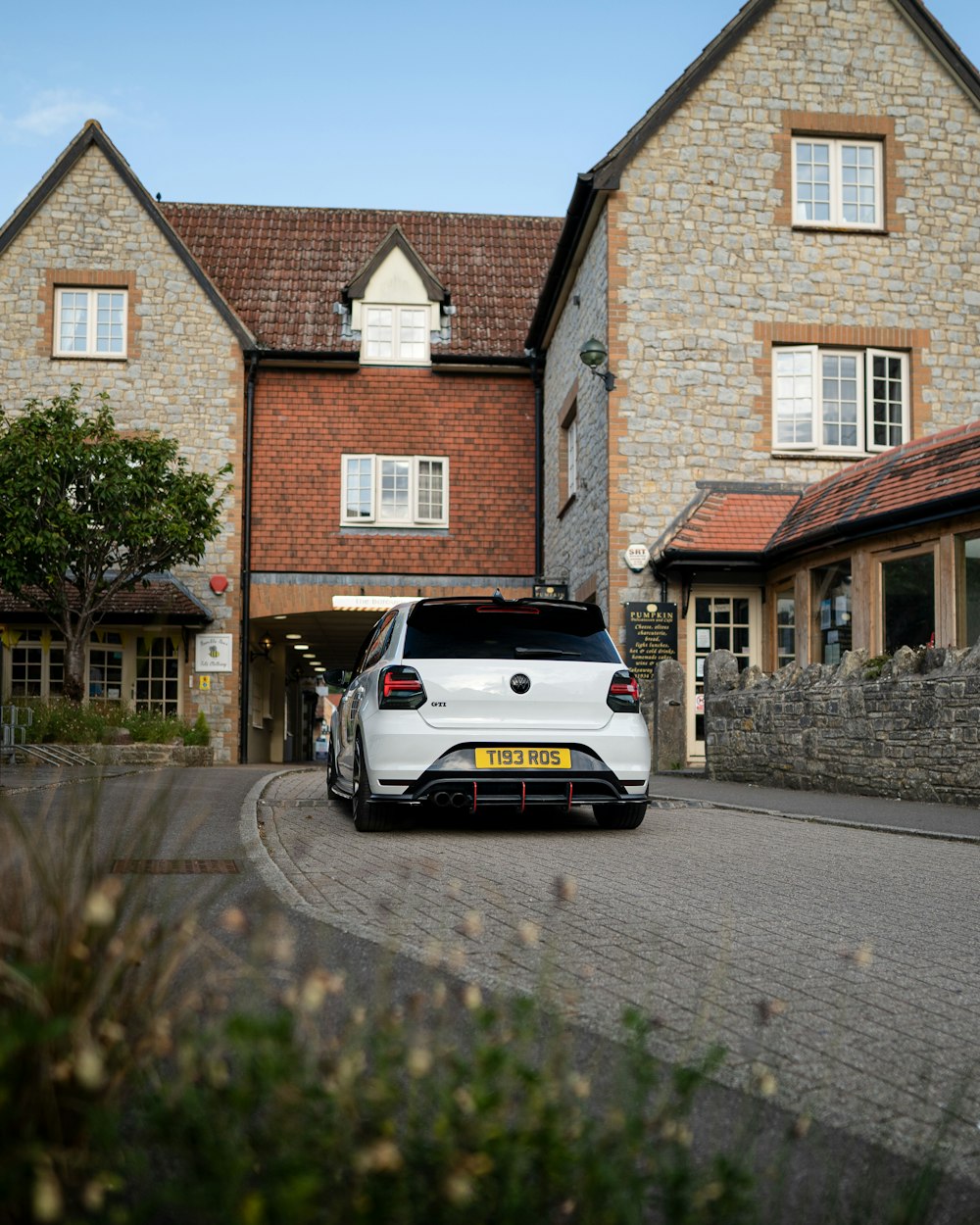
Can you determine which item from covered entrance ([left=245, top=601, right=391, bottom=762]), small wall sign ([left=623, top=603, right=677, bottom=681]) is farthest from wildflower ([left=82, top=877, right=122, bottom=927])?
covered entrance ([left=245, top=601, right=391, bottom=762])

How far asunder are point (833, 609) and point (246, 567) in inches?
461

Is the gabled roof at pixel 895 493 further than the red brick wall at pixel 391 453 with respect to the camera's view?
No

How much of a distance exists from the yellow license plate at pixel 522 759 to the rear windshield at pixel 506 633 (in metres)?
0.71

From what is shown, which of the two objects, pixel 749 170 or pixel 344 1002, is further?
pixel 749 170

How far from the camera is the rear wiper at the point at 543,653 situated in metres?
9.62

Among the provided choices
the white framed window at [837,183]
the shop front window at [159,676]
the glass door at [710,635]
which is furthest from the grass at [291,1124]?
the shop front window at [159,676]

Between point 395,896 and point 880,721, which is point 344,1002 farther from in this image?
point 880,721

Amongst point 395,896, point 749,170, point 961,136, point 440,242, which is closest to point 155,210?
point 440,242

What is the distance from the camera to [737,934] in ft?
18.0

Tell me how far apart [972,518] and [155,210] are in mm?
16821

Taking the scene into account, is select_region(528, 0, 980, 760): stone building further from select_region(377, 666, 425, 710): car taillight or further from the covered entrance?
select_region(377, 666, 425, 710): car taillight

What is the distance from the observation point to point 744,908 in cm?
613

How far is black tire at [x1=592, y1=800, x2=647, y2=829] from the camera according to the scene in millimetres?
9898

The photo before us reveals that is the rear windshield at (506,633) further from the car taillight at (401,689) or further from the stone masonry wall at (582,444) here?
the stone masonry wall at (582,444)
